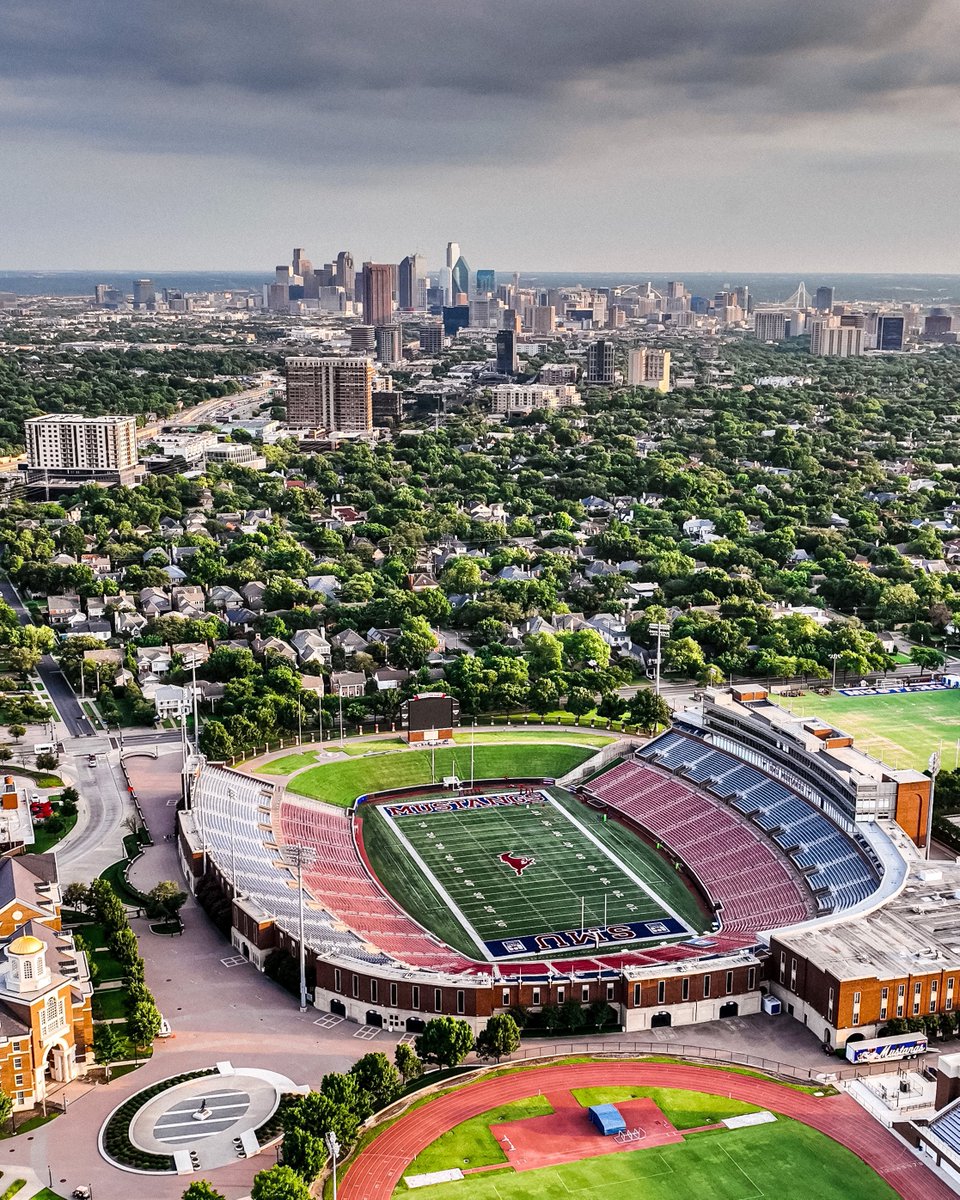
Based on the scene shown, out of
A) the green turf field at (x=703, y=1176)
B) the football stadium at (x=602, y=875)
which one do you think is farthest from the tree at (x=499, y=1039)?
the green turf field at (x=703, y=1176)

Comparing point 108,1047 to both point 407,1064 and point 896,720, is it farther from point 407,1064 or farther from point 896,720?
point 896,720

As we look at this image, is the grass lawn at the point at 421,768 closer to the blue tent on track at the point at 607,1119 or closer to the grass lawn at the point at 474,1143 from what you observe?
the grass lawn at the point at 474,1143

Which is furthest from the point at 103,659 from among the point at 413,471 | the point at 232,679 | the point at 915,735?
the point at 413,471

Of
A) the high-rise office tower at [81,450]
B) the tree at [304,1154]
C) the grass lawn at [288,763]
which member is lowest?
the grass lawn at [288,763]

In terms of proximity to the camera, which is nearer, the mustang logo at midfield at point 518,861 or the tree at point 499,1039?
the tree at point 499,1039

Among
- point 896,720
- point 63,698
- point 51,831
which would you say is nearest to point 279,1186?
point 51,831

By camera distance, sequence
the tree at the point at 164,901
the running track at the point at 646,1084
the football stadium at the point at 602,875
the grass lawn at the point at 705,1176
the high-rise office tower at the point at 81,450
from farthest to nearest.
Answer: the high-rise office tower at the point at 81,450 < the tree at the point at 164,901 < the football stadium at the point at 602,875 < the running track at the point at 646,1084 < the grass lawn at the point at 705,1176

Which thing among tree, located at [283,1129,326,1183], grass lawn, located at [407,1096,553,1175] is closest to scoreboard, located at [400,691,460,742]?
grass lawn, located at [407,1096,553,1175]
